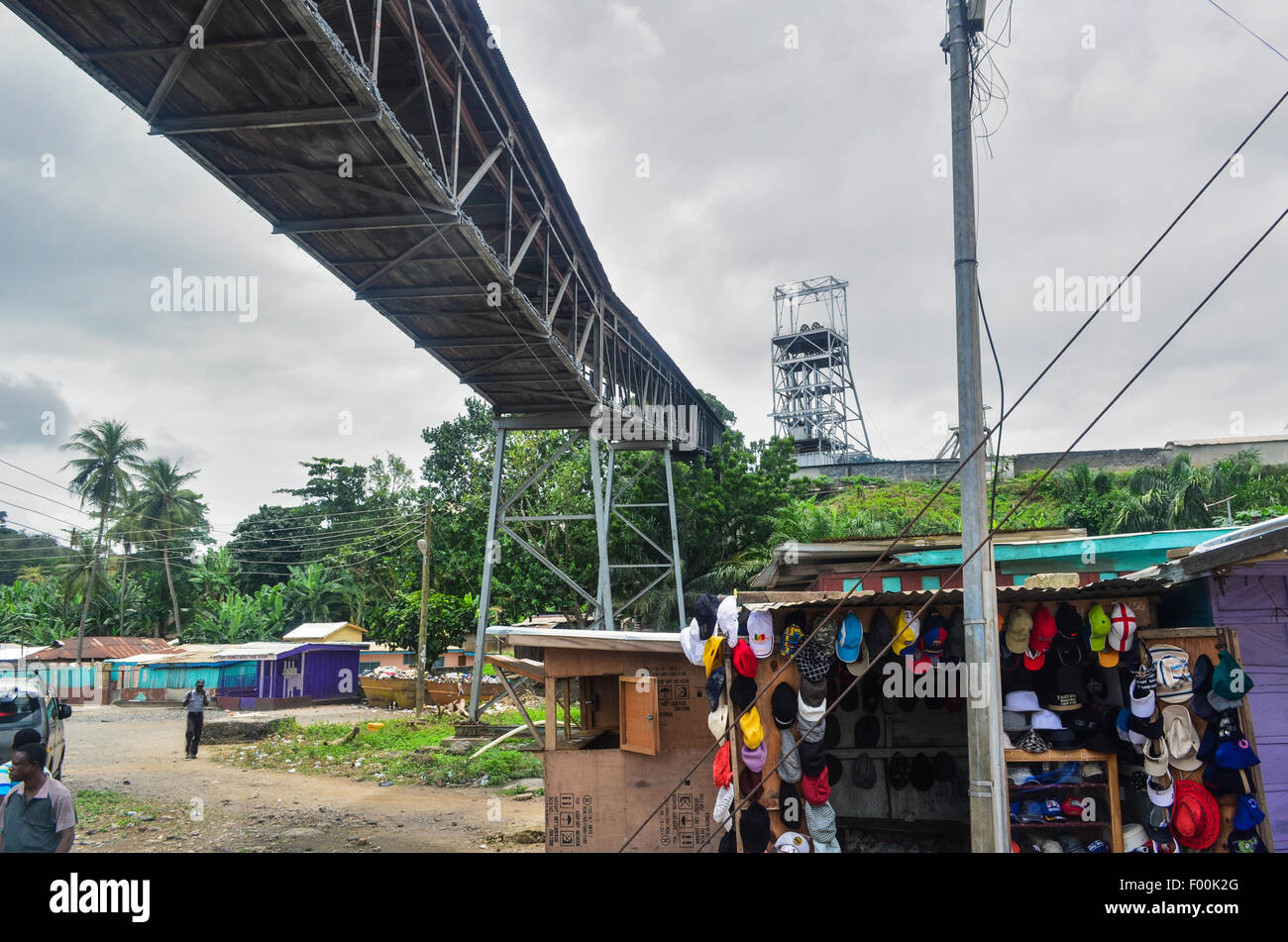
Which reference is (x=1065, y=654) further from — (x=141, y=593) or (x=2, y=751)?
(x=141, y=593)

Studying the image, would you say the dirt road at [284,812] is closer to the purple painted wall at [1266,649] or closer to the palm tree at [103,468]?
the purple painted wall at [1266,649]

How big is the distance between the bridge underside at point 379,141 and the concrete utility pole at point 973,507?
473 cm

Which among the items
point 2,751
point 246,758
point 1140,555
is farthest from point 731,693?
point 246,758

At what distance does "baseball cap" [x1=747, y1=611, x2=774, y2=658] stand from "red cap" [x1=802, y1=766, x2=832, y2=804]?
108 centimetres

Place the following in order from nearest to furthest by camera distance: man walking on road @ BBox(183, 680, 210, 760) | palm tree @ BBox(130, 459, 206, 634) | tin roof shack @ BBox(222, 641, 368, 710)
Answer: man walking on road @ BBox(183, 680, 210, 760) < tin roof shack @ BBox(222, 641, 368, 710) < palm tree @ BBox(130, 459, 206, 634)

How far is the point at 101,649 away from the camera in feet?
135

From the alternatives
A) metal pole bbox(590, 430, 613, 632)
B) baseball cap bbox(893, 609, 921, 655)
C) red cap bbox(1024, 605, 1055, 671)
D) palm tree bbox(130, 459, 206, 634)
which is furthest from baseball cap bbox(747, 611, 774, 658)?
palm tree bbox(130, 459, 206, 634)

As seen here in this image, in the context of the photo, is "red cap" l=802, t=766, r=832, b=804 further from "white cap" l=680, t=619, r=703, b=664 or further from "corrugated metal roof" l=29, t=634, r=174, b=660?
"corrugated metal roof" l=29, t=634, r=174, b=660

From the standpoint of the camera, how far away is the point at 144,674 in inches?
1449

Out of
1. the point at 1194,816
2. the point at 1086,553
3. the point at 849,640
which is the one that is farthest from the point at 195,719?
the point at 1194,816

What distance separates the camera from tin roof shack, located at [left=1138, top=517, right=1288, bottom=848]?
6.38 meters

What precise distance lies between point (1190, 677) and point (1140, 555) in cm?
Answer: 413

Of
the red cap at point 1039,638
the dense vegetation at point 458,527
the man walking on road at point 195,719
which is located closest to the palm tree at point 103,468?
the dense vegetation at point 458,527
